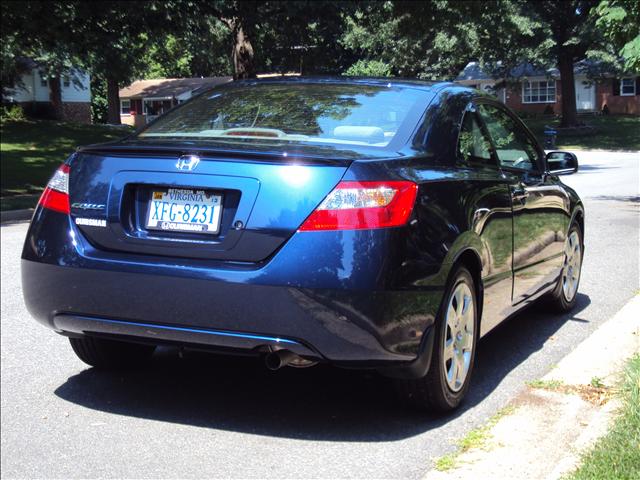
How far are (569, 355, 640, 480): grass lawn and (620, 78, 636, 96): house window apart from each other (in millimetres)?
58141

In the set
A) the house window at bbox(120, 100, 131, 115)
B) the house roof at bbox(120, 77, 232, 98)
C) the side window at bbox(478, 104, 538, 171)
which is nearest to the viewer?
the side window at bbox(478, 104, 538, 171)

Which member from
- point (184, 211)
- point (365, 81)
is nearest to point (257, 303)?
point (184, 211)

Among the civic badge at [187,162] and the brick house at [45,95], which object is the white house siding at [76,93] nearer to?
the brick house at [45,95]

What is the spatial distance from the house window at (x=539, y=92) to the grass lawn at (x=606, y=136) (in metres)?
7.90

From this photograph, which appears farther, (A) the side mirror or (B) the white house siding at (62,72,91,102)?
(B) the white house siding at (62,72,91,102)

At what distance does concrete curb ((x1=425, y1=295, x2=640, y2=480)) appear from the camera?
3.69 m

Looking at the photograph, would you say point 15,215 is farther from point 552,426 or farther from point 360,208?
point 552,426

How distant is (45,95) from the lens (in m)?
54.2

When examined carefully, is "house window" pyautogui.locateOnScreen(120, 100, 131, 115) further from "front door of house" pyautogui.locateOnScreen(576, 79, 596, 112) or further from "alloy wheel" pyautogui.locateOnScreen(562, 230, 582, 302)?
"alloy wheel" pyautogui.locateOnScreen(562, 230, 582, 302)

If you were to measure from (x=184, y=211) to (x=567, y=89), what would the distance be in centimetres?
4205

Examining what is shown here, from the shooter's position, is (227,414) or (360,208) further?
(227,414)

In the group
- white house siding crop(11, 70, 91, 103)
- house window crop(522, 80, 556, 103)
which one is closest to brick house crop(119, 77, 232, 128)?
white house siding crop(11, 70, 91, 103)

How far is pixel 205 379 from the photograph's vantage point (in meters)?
5.15

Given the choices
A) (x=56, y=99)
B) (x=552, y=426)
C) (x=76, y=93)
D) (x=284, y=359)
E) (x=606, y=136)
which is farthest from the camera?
(x=76, y=93)
